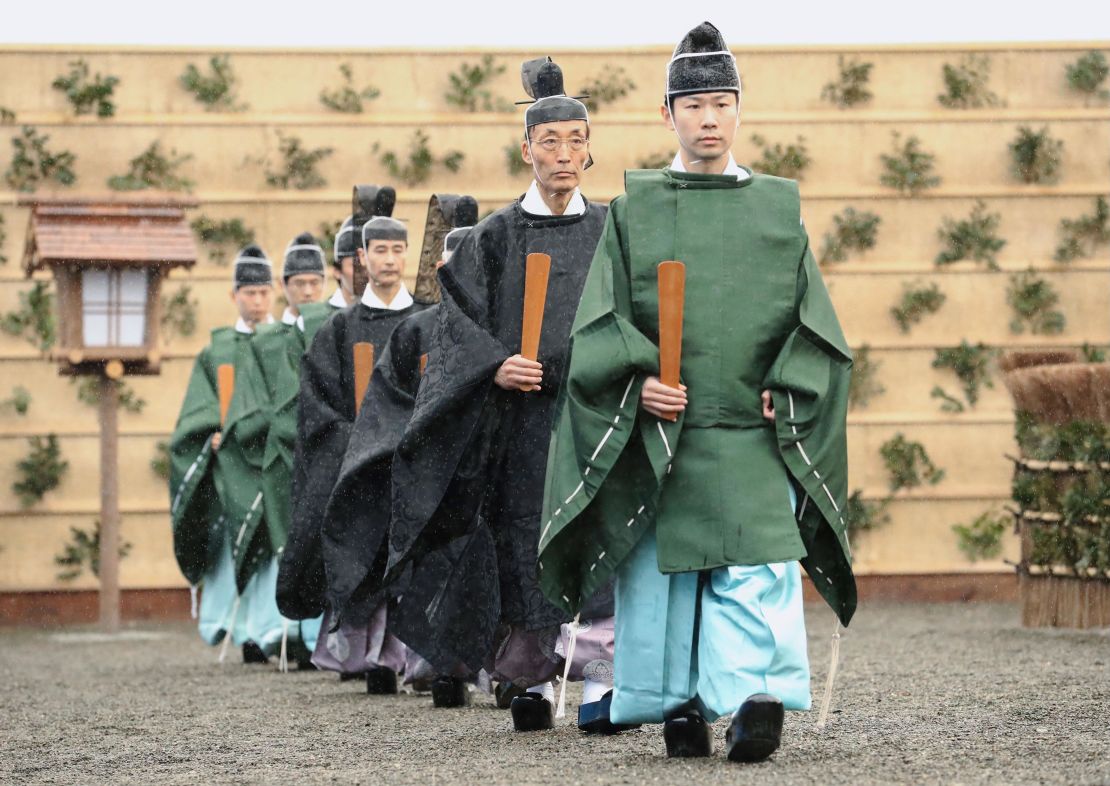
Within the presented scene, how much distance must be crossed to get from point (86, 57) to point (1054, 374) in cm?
697

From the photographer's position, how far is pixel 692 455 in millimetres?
5086

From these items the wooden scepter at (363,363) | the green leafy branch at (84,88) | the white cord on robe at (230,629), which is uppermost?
the green leafy branch at (84,88)

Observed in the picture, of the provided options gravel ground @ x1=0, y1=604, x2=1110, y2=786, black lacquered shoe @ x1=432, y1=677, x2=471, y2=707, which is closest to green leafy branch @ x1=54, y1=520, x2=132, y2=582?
gravel ground @ x1=0, y1=604, x2=1110, y2=786

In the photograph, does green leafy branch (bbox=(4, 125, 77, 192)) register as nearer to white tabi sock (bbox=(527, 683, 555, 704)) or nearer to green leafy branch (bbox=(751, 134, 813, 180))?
green leafy branch (bbox=(751, 134, 813, 180))

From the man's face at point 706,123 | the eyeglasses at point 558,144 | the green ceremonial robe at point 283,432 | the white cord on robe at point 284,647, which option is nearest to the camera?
the man's face at point 706,123

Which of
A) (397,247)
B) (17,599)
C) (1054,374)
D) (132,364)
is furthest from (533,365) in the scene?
(17,599)

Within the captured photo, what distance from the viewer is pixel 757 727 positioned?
4840 mm

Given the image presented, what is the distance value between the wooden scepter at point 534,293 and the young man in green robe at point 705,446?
0.55 metres

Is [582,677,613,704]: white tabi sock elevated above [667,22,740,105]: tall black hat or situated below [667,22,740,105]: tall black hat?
below

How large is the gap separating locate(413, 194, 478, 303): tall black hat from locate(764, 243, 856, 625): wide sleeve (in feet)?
9.37

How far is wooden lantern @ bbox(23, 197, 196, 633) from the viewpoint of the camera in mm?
11938

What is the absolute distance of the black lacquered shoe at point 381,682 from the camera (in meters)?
8.48

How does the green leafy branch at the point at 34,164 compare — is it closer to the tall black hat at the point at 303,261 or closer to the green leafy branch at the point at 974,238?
the tall black hat at the point at 303,261

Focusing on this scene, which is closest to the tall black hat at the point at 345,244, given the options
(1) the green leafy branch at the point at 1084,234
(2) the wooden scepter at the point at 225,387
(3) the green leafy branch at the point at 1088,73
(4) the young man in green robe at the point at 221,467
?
(4) the young man in green robe at the point at 221,467
